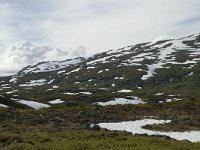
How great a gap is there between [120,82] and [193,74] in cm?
3728

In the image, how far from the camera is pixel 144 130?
41.2 meters

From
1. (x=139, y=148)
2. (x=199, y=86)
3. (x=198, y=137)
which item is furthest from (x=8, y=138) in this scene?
(x=199, y=86)

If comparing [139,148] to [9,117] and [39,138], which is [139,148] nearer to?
[39,138]

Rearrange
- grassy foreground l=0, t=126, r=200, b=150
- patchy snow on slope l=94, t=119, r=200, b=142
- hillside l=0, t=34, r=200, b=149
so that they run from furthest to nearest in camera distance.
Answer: hillside l=0, t=34, r=200, b=149
patchy snow on slope l=94, t=119, r=200, b=142
grassy foreground l=0, t=126, r=200, b=150

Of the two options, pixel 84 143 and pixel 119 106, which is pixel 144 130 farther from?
pixel 119 106

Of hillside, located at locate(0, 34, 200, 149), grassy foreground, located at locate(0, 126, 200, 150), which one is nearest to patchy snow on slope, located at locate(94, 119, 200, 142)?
hillside, located at locate(0, 34, 200, 149)

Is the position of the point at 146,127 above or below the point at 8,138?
below

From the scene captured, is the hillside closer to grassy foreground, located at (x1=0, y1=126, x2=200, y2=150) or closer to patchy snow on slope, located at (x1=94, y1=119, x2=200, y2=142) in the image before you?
patchy snow on slope, located at (x1=94, y1=119, x2=200, y2=142)

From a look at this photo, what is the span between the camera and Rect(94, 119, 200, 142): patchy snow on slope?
36131mm

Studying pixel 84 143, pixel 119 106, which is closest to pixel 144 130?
pixel 84 143

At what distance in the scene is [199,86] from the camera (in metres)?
165

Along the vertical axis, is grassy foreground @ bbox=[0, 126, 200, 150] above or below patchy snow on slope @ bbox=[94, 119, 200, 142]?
above

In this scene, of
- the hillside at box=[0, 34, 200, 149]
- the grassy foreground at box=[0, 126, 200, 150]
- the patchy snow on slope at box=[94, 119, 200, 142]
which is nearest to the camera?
the grassy foreground at box=[0, 126, 200, 150]

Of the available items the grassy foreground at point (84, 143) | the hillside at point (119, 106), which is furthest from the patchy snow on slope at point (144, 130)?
the grassy foreground at point (84, 143)
